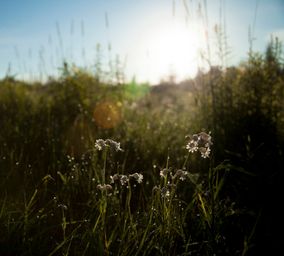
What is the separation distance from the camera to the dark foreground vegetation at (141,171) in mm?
2203

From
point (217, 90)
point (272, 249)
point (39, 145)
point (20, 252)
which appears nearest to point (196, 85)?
point (217, 90)

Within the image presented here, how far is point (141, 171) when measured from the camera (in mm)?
3713

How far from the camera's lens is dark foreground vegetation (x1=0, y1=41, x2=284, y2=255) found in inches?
86.7

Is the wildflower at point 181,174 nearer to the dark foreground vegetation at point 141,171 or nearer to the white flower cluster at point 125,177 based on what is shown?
the dark foreground vegetation at point 141,171

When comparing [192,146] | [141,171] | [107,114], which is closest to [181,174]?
[192,146]

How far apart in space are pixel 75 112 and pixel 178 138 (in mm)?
1350

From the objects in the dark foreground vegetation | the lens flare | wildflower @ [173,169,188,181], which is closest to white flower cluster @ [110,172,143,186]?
the dark foreground vegetation

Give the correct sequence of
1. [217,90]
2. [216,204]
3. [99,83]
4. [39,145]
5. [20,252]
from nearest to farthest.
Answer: [20,252] < [216,204] < [39,145] < [217,90] < [99,83]

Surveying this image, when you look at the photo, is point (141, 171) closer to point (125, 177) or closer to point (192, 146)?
point (125, 177)

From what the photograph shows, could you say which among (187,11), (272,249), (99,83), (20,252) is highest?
(187,11)

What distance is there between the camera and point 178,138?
4629mm

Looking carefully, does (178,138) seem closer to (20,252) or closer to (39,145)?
(39,145)

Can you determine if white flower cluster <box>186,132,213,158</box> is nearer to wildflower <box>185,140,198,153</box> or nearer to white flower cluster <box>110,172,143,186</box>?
wildflower <box>185,140,198,153</box>

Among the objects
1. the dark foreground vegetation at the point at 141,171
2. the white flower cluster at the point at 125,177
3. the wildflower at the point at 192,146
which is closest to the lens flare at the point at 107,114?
the dark foreground vegetation at the point at 141,171
